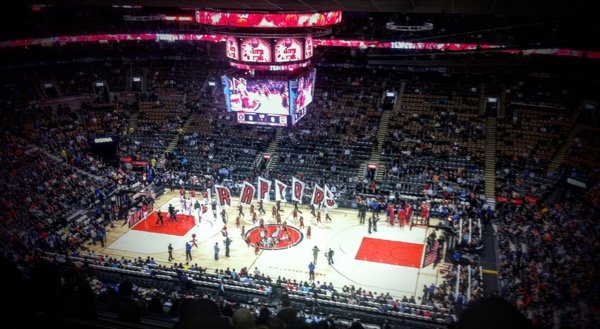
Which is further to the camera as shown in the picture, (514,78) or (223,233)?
(514,78)

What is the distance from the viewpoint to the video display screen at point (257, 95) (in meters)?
28.5

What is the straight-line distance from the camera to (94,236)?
26.4 metres

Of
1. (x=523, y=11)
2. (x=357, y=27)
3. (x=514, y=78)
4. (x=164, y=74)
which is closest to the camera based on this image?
(x=523, y=11)

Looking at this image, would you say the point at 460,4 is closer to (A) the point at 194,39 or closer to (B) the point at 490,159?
(B) the point at 490,159

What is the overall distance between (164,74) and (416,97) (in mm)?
23831

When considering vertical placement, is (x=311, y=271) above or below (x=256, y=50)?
below

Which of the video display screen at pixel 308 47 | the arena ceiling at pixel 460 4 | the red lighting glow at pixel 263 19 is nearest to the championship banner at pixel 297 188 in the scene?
the video display screen at pixel 308 47

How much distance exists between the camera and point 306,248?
2598 cm

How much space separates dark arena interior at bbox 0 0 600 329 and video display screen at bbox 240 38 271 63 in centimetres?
9

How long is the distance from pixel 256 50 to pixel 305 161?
417 inches

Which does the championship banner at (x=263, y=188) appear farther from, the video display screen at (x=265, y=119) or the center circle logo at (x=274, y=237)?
the video display screen at (x=265, y=119)

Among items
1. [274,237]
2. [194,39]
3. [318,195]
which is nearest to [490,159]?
[318,195]

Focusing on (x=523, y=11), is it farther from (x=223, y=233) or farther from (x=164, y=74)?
(x=164, y=74)

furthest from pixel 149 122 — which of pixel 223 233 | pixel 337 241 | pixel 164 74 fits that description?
pixel 337 241
